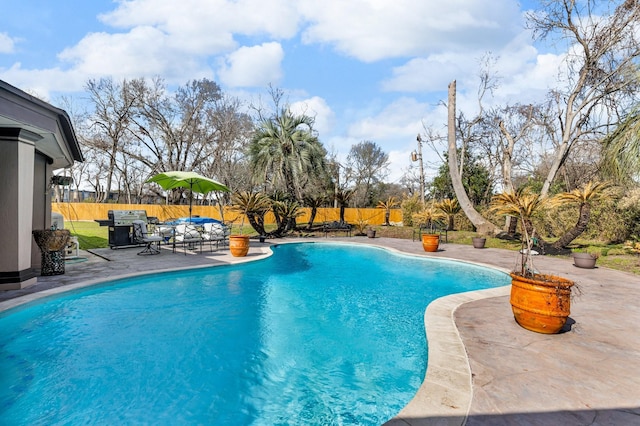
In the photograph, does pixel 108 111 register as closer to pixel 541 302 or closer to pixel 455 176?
pixel 455 176

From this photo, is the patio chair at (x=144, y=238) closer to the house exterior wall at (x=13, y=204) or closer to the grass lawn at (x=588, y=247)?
the grass lawn at (x=588, y=247)

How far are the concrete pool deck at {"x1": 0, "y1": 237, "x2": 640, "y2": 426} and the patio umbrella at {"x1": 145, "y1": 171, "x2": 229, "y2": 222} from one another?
496cm

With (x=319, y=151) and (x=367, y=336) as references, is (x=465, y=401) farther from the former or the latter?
(x=319, y=151)

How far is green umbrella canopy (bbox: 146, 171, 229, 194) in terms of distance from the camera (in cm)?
1005

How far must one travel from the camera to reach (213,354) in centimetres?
362

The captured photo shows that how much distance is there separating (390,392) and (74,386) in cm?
304

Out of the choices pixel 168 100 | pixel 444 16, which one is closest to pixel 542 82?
pixel 444 16

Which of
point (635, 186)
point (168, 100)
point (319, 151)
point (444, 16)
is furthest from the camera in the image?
point (168, 100)

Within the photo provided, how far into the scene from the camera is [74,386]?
289 cm

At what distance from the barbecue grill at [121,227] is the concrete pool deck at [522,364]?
4919mm

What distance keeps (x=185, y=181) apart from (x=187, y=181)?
0.54 ft

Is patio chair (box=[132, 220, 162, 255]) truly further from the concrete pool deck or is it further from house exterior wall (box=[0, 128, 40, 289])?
house exterior wall (box=[0, 128, 40, 289])

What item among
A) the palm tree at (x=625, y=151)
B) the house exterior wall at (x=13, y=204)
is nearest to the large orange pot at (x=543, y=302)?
the house exterior wall at (x=13, y=204)

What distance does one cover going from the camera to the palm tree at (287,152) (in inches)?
637
